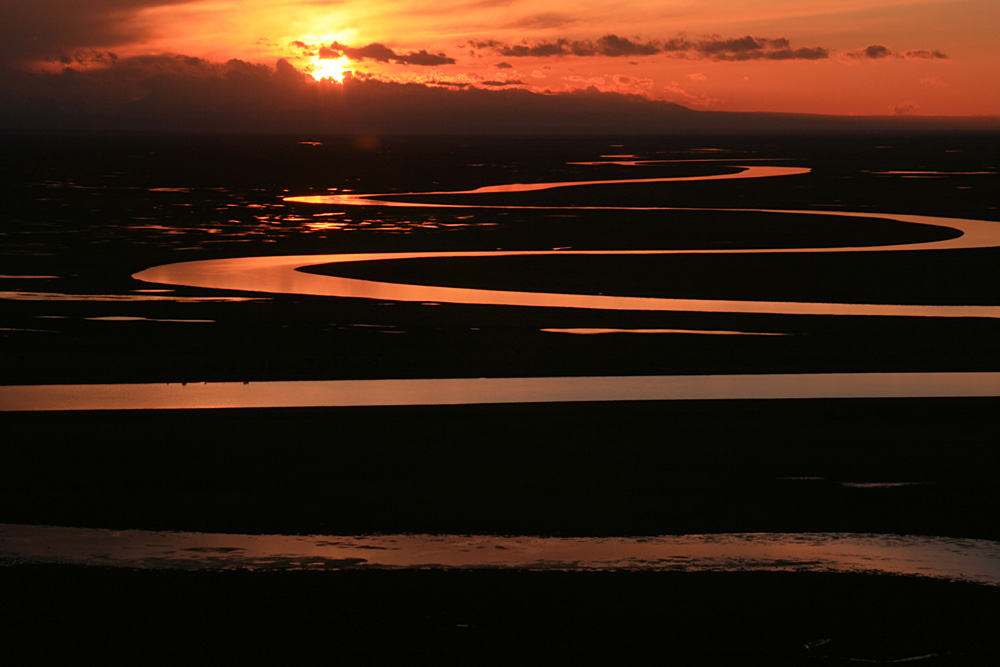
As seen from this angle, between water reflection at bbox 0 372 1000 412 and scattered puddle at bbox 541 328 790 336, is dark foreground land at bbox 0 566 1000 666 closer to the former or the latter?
water reflection at bbox 0 372 1000 412

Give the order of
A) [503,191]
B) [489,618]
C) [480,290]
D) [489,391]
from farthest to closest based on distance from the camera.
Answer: [503,191] → [480,290] → [489,391] → [489,618]

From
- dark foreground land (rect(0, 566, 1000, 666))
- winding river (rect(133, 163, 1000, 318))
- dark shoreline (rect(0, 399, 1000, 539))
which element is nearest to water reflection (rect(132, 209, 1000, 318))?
winding river (rect(133, 163, 1000, 318))

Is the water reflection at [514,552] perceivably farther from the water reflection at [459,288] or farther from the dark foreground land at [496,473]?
the water reflection at [459,288]

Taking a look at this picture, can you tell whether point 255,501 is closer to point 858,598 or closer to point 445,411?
point 445,411

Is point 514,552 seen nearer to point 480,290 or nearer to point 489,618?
point 489,618

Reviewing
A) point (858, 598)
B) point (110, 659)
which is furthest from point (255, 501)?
point (858, 598)

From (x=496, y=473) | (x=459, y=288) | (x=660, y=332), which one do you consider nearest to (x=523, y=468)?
(x=496, y=473)
